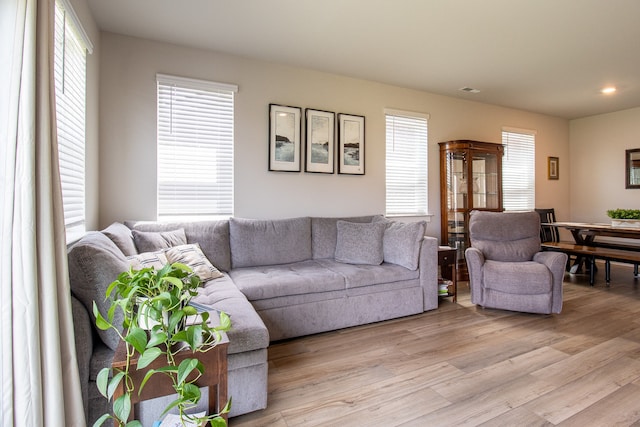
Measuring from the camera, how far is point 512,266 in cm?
322

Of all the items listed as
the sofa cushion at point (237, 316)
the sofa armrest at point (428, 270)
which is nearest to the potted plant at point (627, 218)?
the sofa armrest at point (428, 270)

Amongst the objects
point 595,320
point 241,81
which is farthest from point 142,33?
point 595,320

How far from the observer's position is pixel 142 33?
2967mm

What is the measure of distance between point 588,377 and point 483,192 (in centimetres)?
293

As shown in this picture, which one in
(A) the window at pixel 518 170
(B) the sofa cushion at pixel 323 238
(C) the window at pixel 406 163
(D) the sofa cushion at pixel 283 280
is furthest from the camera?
(A) the window at pixel 518 170

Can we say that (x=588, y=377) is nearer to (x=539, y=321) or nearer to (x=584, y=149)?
(x=539, y=321)

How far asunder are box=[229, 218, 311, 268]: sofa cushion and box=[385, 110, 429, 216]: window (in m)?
1.46

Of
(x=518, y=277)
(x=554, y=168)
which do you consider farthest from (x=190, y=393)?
(x=554, y=168)

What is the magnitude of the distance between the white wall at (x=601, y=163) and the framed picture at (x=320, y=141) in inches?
191

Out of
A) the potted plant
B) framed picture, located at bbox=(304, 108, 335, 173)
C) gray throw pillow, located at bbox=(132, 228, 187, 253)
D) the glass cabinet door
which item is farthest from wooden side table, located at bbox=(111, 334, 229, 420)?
the potted plant

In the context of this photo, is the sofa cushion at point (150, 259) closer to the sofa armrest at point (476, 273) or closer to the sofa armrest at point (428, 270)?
the sofa armrest at point (428, 270)

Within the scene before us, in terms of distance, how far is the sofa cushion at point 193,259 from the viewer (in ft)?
8.39

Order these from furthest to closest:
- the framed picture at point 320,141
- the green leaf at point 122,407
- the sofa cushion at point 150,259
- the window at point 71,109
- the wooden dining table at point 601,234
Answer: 1. the wooden dining table at point 601,234
2. the framed picture at point 320,141
3. the sofa cushion at point 150,259
4. the window at point 71,109
5. the green leaf at point 122,407

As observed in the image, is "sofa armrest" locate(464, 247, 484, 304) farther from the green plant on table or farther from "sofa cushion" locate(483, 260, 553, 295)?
the green plant on table
